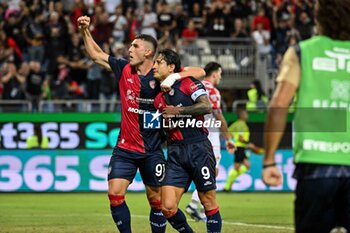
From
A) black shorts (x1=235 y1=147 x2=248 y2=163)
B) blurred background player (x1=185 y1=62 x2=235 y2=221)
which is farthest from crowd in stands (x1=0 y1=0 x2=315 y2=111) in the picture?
blurred background player (x1=185 y1=62 x2=235 y2=221)

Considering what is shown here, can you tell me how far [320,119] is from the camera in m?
6.78

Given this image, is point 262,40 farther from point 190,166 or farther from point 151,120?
point 190,166

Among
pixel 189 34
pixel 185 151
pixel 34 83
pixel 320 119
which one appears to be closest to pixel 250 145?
pixel 189 34

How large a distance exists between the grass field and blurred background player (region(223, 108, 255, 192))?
19.7 inches

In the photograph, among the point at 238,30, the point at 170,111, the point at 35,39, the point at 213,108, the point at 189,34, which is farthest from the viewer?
the point at 238,30

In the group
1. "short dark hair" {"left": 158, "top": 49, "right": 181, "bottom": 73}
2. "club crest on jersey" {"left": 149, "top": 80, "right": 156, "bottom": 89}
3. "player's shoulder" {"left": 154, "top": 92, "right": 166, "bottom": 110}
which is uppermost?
"short dark hair" {"left": 158, "top": 49, "right": 181, "bottom": 73}

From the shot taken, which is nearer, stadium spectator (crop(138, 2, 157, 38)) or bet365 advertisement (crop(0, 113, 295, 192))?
bet365 advertisement (crop(0, 113, 295, 192))

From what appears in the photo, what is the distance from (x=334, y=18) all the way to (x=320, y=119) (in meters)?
0.74

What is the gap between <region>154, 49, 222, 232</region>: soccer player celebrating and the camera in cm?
1136

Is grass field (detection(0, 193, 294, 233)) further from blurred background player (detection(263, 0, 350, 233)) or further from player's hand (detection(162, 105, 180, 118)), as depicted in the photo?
blurred background player (detection(263, 0, 350, 233))

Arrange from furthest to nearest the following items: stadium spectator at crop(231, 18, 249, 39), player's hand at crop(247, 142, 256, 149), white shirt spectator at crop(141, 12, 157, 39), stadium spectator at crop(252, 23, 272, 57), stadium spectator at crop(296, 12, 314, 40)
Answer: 1. stadium spectator at crop(296, 12, 314, 40)
2. stadium spectator at crop(252, 23, 272, 57)
3. stadium spectator at crop(231, 18, 249, 39)
4. white shirt spectator at crop(141, 12, 157, 39)
5. player's hand at crop(247, 142, 256, 149)

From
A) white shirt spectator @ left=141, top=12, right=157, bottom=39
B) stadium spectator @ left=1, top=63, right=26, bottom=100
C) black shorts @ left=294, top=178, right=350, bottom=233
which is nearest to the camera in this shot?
black shorts @ left=294, top=178, right=350, bottom=233

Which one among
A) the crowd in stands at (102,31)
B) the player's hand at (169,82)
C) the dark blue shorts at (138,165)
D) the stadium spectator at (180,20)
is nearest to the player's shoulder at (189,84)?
the player's hand at (169,82)

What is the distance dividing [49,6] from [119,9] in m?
2.10
